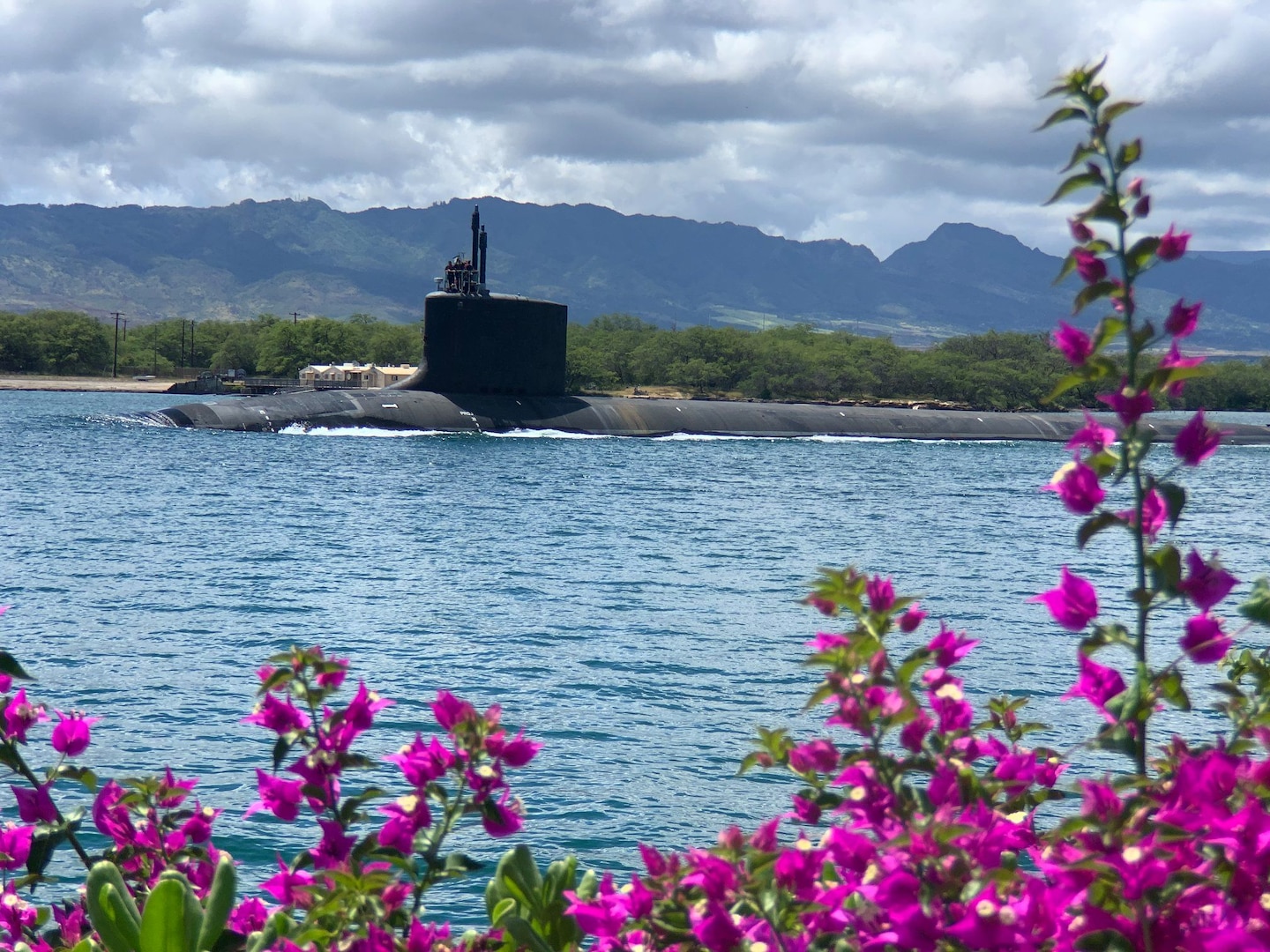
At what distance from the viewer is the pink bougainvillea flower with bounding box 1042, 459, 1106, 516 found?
234 cm

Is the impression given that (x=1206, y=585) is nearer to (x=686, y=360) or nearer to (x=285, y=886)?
(x=285, y=886)

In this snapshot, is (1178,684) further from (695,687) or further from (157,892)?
(695,687)

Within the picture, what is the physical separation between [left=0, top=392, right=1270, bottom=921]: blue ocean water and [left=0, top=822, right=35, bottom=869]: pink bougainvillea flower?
183 inches

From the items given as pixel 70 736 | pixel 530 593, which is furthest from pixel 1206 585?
pixel 530 593

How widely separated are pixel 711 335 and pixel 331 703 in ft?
366

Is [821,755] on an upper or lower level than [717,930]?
upper

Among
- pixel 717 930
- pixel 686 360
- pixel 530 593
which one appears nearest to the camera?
pixel 717 930

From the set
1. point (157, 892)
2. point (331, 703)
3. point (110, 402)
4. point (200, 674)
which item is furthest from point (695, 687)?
point (110, 402)

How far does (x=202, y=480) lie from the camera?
33.7 m

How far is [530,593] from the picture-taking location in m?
18.9

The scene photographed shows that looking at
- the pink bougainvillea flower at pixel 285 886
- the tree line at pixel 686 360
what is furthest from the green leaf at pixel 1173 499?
the tree line at pixel 686 360

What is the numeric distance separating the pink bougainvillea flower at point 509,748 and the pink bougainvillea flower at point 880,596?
0.73 m

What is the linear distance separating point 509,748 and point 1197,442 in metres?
1.41

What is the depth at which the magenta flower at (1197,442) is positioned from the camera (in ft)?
7.86
